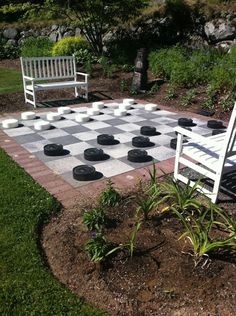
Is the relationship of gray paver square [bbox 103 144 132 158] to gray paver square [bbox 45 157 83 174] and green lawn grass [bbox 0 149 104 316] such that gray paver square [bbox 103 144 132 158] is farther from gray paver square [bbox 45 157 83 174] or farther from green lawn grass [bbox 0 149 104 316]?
green lawn grass [bbox 0 149 104 316]

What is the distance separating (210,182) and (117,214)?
5.26 ft

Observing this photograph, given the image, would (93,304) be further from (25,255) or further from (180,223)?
(180,223)

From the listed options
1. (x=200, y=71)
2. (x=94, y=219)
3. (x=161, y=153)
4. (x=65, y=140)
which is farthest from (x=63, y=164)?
(x=200, y=71)

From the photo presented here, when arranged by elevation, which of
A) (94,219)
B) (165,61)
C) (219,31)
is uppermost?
(219,31)

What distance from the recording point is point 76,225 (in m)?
3.69

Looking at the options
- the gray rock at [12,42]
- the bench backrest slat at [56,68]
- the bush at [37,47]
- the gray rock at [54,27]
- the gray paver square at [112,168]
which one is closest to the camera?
the gray paver square at [112,168]

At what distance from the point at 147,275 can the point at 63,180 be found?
7.37 ft

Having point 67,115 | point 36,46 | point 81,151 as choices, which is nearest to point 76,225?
point 81,151

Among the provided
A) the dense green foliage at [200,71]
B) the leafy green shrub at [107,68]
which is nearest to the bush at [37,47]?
the leafy green shrub at [107,68]

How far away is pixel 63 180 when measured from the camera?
484 cm

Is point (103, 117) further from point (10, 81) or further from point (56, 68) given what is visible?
point (10, 81)

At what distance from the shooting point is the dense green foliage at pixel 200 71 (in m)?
8.82

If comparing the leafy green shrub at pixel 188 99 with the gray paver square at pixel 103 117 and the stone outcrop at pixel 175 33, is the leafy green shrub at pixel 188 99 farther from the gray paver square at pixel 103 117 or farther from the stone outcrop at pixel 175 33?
the stone outcrop at pixel 175 33

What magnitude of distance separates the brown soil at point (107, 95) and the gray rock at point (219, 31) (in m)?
3.55
